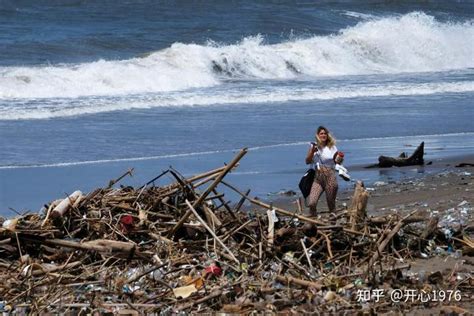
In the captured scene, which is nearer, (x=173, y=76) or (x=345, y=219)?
(x=345, y=219)

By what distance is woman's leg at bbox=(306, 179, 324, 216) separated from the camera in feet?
30.1

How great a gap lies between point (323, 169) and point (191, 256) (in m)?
3.19

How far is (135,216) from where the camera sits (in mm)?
6973

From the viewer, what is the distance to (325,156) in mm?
9531

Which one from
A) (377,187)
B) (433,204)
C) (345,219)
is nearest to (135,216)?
(345,219)

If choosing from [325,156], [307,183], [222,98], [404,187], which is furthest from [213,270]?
[222,98]

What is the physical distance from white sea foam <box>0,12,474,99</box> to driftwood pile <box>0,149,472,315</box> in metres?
14.5

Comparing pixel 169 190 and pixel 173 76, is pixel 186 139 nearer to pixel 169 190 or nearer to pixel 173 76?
pixel 169 190

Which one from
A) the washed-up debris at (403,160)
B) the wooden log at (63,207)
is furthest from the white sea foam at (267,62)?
the wooden log at (63,207)

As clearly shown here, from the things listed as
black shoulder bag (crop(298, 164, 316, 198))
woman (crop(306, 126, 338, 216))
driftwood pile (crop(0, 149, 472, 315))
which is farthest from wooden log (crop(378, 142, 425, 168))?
driftwood pile (crop(0, 149, 472, 315))

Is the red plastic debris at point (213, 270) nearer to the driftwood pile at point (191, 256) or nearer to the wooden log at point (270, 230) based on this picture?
the driftwood pile at point (191, 256)

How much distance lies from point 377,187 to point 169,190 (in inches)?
170

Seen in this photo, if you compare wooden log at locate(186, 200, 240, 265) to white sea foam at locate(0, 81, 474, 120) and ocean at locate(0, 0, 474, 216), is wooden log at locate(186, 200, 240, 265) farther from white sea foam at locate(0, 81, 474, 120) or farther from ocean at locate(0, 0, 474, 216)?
white sea foam at locate(0, 81, 474, 120)

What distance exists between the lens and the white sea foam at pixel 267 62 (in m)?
22.5
